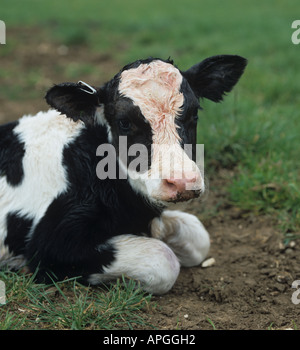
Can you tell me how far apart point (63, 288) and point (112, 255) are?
0.41 m

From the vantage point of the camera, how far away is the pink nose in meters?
2.90

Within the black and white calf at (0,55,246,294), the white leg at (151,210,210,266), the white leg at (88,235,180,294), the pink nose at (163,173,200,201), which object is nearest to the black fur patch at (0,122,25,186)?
the black and white calf at (0,55,246,294)

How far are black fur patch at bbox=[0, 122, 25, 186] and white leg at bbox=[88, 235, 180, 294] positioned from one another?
82 cm

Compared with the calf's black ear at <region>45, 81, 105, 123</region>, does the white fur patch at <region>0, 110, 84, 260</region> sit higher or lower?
lower

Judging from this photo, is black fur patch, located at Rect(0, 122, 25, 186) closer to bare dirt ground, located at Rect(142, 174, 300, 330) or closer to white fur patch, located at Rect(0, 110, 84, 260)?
white fur patch, located at Rect(0, 110, 84, 260)

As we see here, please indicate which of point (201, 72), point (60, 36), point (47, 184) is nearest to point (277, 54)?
point (60, 36)

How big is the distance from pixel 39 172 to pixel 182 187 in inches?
47.6

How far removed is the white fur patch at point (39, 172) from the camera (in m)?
3.58

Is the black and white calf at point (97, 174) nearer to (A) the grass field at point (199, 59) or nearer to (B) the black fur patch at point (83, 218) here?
(B) the black fur patch at point (83, 218)

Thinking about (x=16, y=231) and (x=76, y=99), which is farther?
(x=16, y=231)

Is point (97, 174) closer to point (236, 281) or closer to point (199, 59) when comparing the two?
point (236, 281)

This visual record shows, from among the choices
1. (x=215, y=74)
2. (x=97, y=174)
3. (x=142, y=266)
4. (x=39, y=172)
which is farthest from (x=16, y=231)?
(x=215, y=74)

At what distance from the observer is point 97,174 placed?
3604 mm

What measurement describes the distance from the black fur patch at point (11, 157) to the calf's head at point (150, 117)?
1.70ft
